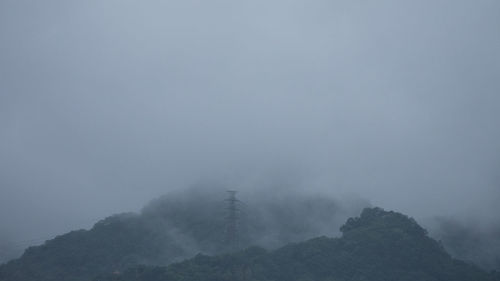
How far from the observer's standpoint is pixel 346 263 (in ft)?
213

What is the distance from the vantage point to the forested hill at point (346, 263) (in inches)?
2391

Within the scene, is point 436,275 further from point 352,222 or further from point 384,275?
point 352,222

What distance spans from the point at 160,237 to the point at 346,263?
25.1 metres

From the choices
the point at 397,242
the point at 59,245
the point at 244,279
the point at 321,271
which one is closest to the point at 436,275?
the point at 397,242

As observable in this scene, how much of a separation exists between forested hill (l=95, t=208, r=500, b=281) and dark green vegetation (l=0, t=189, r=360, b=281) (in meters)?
11.5

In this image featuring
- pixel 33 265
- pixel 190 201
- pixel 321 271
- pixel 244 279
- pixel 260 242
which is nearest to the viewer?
pixel 244 279

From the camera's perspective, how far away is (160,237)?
7819 cm

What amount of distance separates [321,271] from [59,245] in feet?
101

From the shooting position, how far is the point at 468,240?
83.4 metres

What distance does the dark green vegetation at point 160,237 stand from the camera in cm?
6975

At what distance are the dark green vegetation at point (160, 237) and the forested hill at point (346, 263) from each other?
11.5 meters

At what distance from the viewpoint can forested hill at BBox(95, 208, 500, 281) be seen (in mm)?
60719

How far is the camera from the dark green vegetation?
69.8m

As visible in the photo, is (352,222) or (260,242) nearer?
(352,222)
